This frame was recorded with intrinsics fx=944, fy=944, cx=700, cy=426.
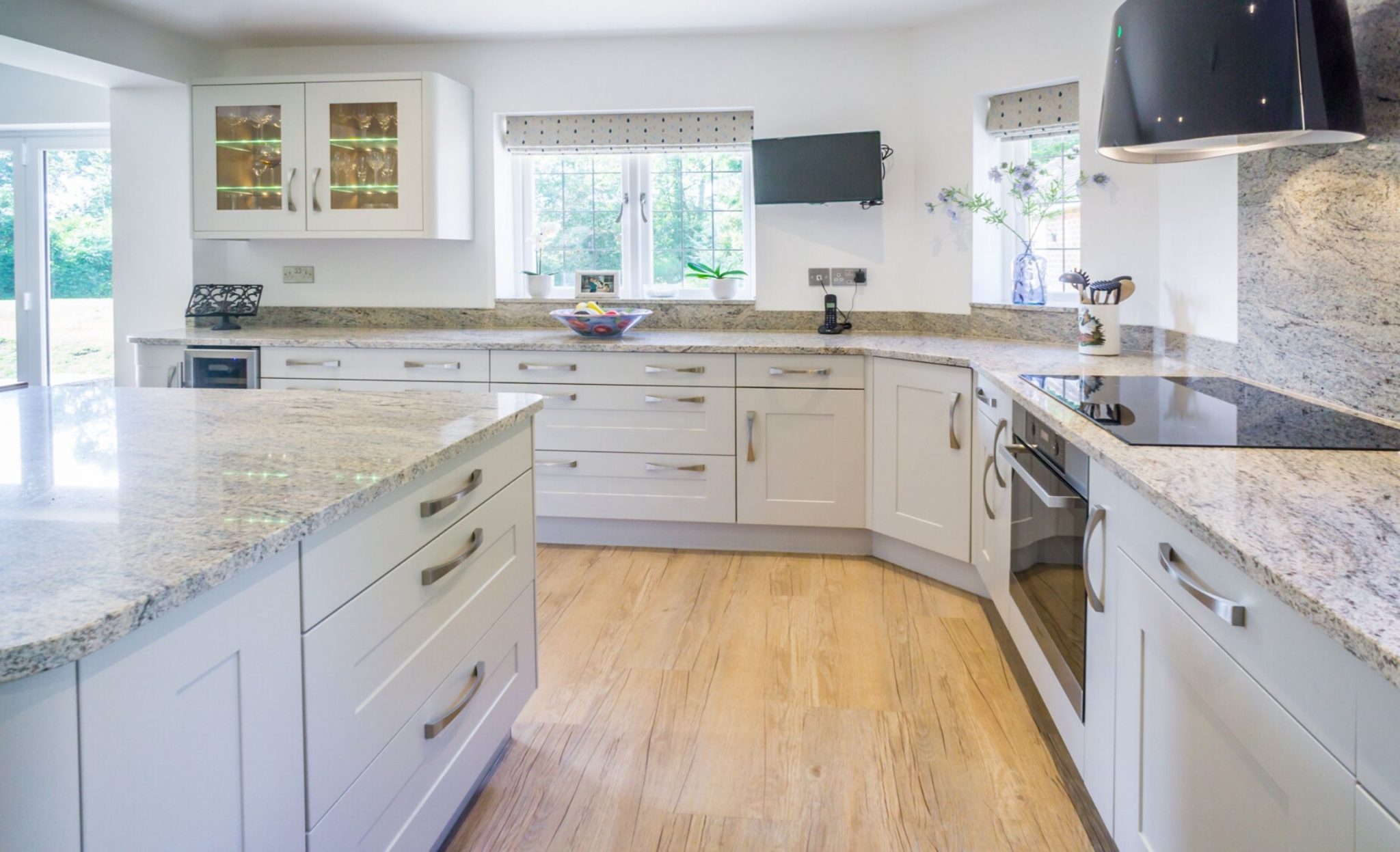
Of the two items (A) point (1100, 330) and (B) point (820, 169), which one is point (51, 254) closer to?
(B) point (820, 169)

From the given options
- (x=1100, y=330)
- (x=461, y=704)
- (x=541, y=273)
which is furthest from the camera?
(x=541, y=273)

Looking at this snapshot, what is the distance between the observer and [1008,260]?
3926 millimetres

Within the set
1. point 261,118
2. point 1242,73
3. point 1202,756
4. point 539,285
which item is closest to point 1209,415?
point 1242,73

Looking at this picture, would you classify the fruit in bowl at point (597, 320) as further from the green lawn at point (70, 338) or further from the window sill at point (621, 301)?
the green lawn at point (70, 338)

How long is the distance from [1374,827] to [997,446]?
191 centimetres

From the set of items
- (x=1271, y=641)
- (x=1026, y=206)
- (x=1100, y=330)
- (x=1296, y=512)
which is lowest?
(x=1271, y=641)

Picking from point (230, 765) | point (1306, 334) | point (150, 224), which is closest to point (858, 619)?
point (1306, 334)

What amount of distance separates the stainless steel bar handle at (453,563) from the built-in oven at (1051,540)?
3.68 ft

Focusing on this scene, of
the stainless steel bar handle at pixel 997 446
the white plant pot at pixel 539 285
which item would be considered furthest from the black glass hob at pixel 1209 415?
the white plant pot at pixel 539 285

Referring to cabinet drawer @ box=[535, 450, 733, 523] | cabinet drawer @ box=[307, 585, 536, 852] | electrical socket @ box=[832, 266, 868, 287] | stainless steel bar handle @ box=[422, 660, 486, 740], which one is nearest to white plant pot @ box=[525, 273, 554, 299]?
cabinet drawer @ box=[535, 450, 733, 523]

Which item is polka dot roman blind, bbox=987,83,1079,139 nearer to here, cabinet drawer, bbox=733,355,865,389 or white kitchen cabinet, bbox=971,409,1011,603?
cabinet drawer, bbox=733,355,865,389

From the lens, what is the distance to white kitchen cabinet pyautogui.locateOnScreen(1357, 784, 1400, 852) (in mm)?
763

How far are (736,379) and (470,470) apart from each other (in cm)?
199

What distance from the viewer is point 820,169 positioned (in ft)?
13.0
